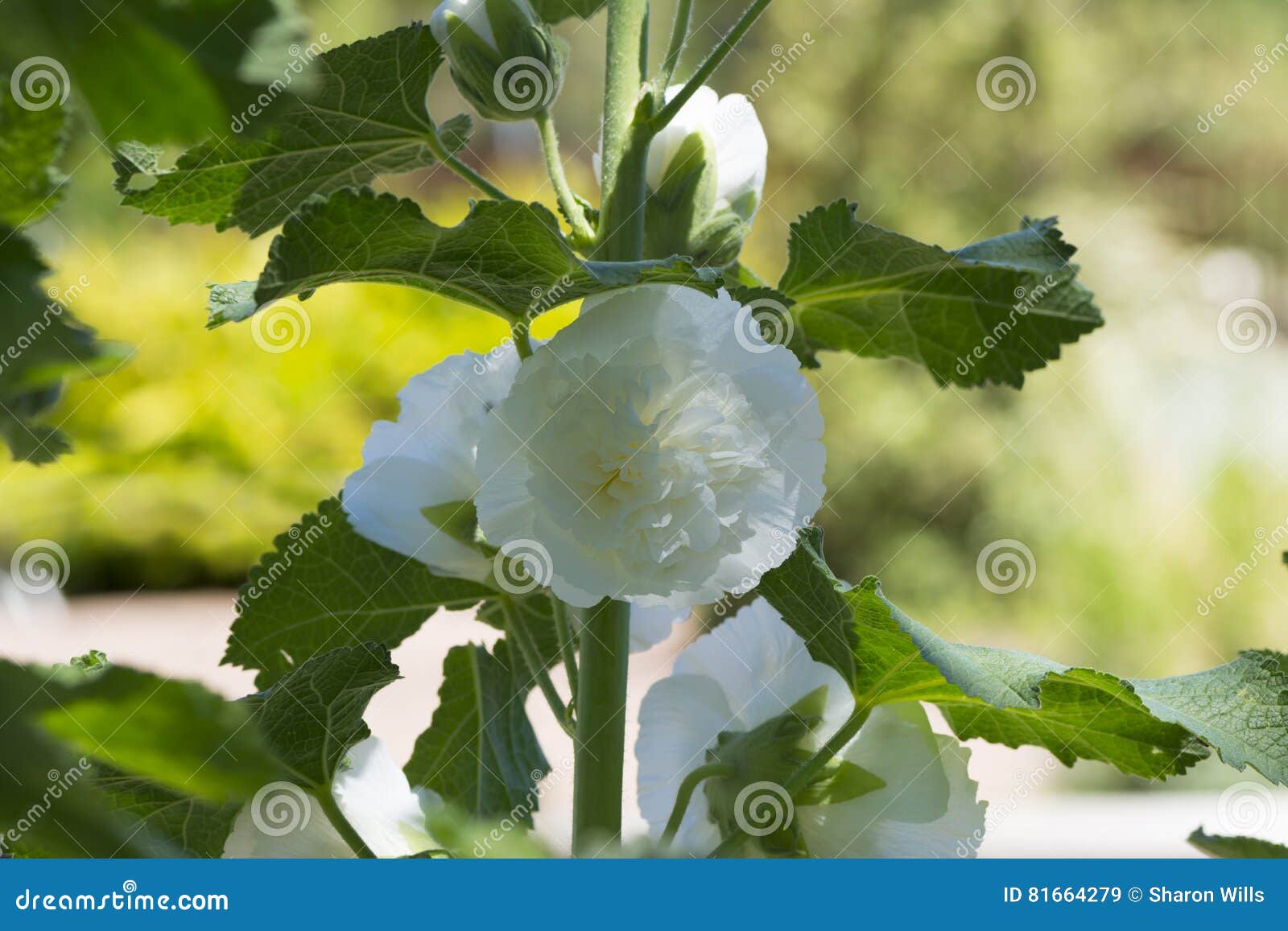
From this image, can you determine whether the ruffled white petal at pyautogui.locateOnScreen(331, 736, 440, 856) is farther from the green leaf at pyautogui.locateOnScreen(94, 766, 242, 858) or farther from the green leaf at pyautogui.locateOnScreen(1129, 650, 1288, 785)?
the green leaf at pyautogui.locateOnScreen(1129, 650, 1288, 785)

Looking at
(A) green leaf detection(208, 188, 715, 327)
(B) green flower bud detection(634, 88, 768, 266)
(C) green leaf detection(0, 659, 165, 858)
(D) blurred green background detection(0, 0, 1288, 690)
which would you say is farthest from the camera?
(D) blurred green background detection(0, 0, 1288, 690)

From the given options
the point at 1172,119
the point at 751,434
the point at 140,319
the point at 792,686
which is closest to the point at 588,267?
the point at 751,434

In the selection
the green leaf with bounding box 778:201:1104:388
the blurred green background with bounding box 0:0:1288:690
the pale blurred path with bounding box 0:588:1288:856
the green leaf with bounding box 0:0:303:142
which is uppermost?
the blurred green background with bounding box 0:0:1288:690

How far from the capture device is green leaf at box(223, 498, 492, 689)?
416 millimetres

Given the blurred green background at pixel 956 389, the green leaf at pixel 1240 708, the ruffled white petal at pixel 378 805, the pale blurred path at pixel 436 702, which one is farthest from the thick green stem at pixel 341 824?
the blurred green background at pixel 956 389

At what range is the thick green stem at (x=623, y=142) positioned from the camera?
361mm

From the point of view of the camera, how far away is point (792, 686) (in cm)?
40

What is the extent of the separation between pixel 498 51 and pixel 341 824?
247mm

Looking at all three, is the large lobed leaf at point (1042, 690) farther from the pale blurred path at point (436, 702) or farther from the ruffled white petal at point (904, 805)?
the pale blurred path at point (436, 702)

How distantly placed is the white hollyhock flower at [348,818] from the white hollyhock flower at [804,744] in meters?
0.08

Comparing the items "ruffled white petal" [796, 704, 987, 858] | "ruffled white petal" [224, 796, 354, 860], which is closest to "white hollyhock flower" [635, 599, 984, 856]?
"ruffled white petal" [796, 704, 987, 858]

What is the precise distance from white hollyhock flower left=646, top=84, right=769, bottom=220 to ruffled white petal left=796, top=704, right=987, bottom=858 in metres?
0.18

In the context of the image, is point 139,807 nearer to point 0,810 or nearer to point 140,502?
point 0,810

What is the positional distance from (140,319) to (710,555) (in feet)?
11.7
